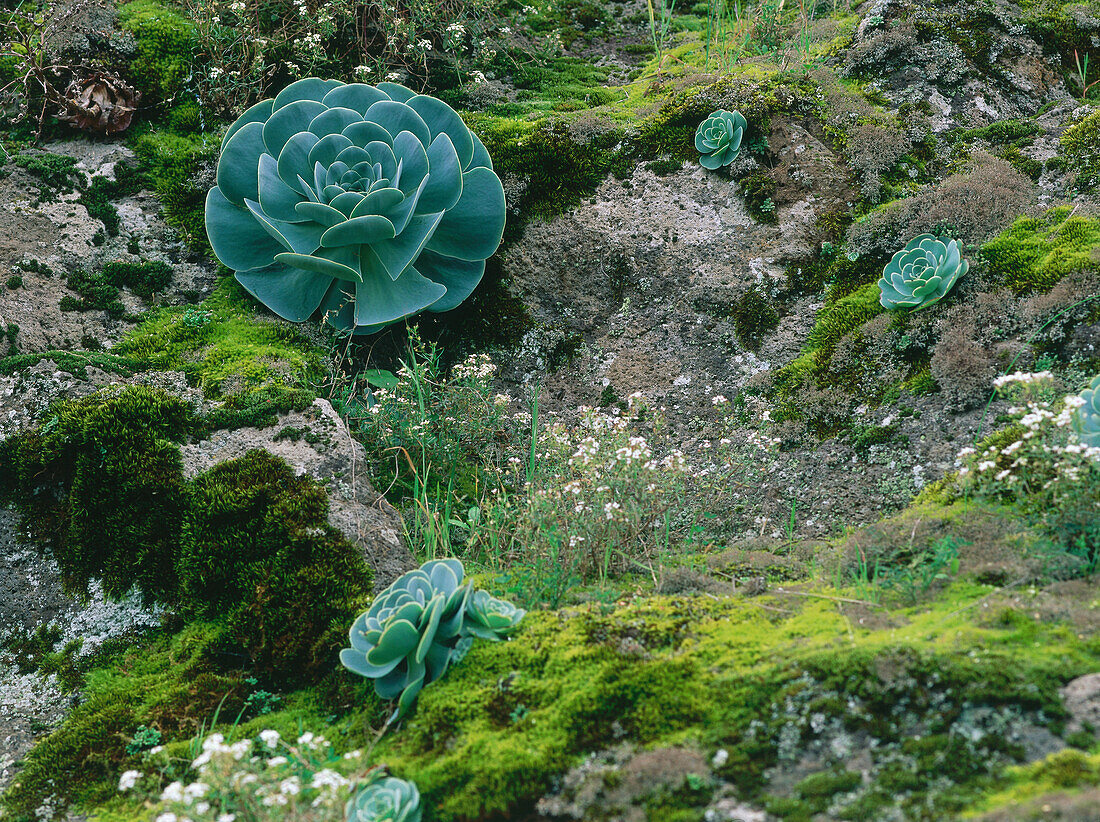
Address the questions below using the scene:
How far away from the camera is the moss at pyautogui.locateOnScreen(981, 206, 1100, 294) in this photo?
12.1 feet

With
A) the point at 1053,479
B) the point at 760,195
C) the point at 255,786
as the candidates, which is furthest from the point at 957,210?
the point at 255,786

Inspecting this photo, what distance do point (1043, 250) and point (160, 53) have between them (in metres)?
5.72

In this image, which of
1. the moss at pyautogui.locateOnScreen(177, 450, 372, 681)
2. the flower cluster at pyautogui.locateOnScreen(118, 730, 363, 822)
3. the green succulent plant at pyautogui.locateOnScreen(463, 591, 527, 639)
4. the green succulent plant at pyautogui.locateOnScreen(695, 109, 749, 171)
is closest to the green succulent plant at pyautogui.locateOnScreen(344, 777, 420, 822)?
the flower cluster at pyautogui.locateOnScreen(118, 730, 363, 822)

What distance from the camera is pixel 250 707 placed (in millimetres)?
2980

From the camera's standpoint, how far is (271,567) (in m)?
3.24

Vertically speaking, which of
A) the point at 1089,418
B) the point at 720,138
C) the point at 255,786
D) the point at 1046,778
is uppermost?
the point at 720,138

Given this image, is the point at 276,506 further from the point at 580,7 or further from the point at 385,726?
the point at 580,7

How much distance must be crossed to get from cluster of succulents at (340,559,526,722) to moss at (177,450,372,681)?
409mm

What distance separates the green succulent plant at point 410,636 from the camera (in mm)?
2580

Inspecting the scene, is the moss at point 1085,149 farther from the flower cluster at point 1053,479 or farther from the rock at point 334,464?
the rock at point 334,464

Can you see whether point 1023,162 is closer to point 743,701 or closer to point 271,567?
point 743,701

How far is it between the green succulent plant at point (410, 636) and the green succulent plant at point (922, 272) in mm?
2698

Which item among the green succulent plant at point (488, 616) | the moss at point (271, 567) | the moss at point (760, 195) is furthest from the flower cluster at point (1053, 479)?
the moss at point (271, 567)

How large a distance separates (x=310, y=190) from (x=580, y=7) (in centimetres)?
418
